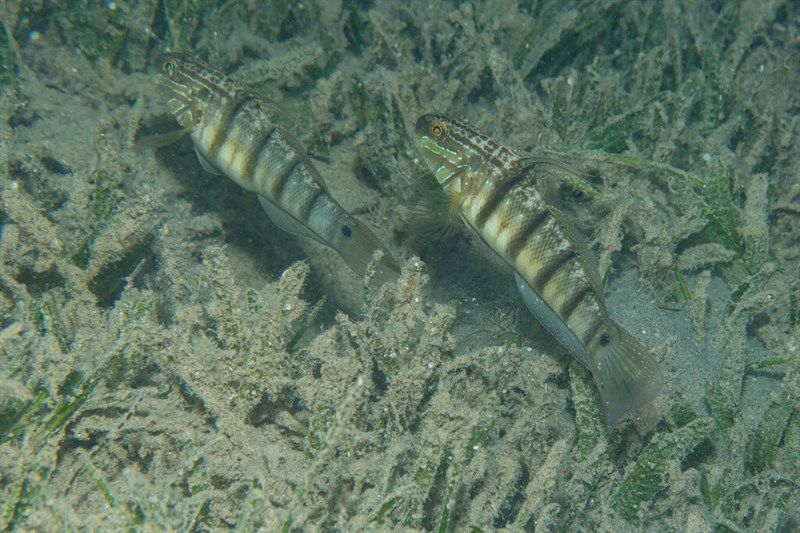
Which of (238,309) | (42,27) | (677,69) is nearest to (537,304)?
(238,309)

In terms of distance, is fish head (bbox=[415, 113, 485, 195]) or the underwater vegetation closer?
the underwater vegetation

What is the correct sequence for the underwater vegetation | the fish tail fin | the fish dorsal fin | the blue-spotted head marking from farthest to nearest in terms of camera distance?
the blue-spotted head marking, the fish tail fin, the fish dorsal fin, the underwater vegetation

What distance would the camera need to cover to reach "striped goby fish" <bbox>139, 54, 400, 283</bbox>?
3678mm

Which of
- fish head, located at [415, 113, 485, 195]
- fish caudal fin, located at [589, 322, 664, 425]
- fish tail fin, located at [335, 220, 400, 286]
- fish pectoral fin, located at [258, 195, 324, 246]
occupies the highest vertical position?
fish head, located at [415, 113, 485, 195]

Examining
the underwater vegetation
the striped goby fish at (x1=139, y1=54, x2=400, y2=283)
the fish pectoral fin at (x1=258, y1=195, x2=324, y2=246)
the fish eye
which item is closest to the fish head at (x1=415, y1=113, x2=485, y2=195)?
the fish eye

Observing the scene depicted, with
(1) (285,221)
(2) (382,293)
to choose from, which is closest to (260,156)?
(1) (285,221)

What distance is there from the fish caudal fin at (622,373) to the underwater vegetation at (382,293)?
0.27 m

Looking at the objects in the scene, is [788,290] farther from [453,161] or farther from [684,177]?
[453,161]

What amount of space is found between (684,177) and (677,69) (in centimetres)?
211

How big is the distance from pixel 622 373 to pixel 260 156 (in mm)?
2853

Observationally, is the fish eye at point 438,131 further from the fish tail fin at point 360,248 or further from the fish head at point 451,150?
the fish tail fin at point 360,248

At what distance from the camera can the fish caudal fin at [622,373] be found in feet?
10.0

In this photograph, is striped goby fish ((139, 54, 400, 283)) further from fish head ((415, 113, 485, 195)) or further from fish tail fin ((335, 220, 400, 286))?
fish head ((415, 113, 485, 195))

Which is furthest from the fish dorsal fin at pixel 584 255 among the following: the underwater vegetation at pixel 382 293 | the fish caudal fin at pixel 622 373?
the underwater vegetation at pixel 382 293
